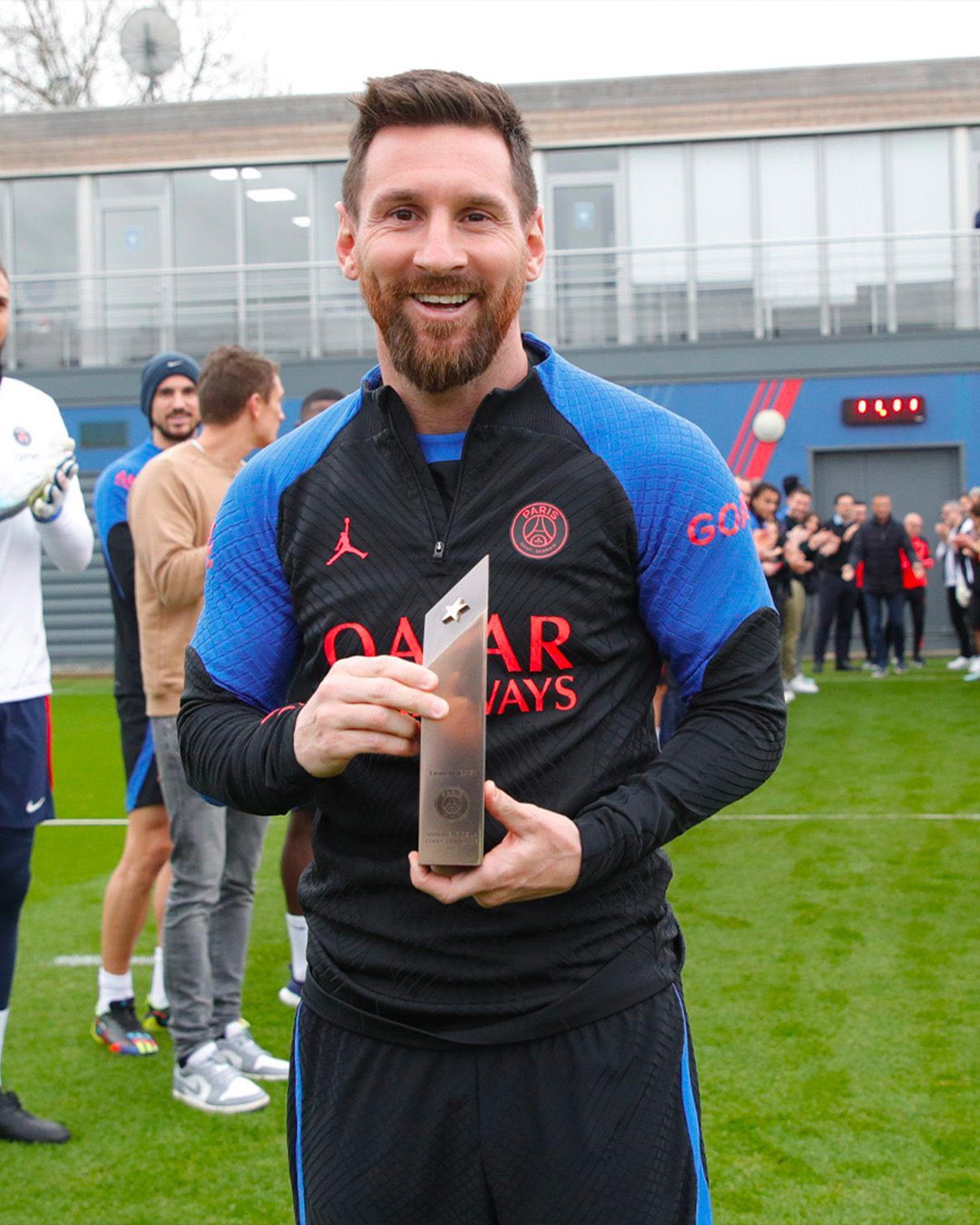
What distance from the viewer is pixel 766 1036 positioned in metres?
4.65

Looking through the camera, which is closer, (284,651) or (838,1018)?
(284,651)

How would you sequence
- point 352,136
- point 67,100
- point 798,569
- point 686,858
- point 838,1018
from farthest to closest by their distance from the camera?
1. point 67,100
2. point 798,569
3. point 686,858
4. point 838,1018
5. point 352,136

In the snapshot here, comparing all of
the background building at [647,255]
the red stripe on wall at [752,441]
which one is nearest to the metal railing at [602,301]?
the background building at [647,255]

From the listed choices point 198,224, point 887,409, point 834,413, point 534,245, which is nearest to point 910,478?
point 887,409

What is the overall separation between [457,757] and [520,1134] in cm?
55

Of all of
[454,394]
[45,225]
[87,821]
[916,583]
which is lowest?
[87,821]

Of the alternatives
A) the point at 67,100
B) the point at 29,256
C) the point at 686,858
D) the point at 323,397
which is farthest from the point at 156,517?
the point at 67,100

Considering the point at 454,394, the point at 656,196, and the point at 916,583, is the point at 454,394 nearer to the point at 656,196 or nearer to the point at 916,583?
the point at 916,583

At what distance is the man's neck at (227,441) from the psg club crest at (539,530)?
8.99ft

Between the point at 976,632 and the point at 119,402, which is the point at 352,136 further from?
the point at 119,402

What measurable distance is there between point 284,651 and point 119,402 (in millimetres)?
19676

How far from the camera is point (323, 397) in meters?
6.22

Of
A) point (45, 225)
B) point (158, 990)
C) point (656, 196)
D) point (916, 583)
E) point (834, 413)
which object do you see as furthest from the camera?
point (45, 225)

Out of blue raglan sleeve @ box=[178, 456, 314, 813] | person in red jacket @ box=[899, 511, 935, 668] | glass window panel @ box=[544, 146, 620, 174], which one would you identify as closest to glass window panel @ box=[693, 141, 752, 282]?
glass window panel @ box=[544, 146, 620, 174]
